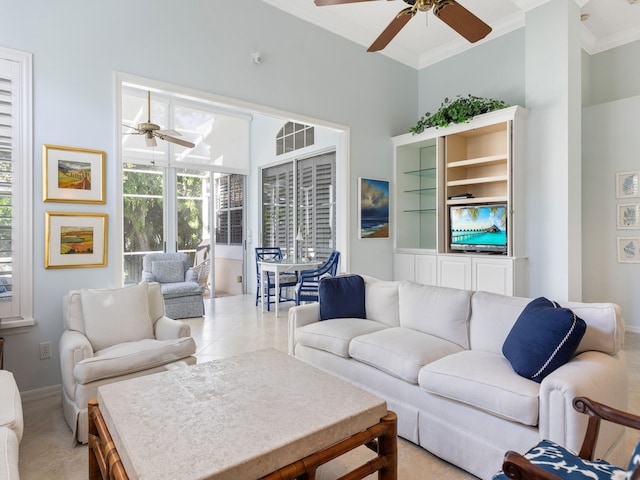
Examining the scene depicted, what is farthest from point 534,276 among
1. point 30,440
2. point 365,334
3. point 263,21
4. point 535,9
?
point 30,440

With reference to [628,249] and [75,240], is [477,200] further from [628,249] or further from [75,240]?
[75,240]

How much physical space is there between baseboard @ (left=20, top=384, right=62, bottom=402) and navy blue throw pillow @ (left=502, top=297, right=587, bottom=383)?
3251mm

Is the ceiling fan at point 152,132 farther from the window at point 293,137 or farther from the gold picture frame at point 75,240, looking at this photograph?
the window at point 293,137

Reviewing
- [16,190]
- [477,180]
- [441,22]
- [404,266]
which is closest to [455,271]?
[404,266]

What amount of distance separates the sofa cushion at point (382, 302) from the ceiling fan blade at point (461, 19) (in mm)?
1953

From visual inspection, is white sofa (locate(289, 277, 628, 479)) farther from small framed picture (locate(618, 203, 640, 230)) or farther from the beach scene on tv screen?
small framed picture (locate(618, 203, 640, 230))

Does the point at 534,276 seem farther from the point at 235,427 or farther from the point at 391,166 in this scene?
the point at 235,427

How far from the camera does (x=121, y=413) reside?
1.56m

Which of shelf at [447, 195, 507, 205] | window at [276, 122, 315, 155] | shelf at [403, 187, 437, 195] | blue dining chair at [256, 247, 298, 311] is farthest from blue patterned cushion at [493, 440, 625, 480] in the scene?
window at [276, 122, 315, 155]

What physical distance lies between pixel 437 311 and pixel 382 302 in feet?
1.84

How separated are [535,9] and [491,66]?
2.61 ft

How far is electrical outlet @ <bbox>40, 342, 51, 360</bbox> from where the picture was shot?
2.92 m

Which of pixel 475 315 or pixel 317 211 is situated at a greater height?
pixel 317 211

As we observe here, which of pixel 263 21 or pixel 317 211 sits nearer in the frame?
pixel 263 21
